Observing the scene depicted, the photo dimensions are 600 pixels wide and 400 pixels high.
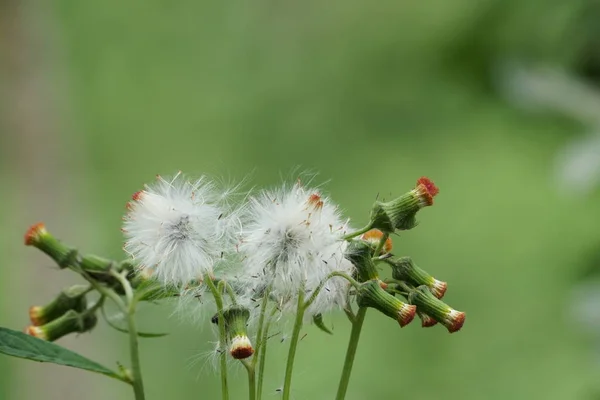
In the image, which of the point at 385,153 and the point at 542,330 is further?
the point at 385,153

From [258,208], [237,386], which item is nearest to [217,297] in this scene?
[258,208]

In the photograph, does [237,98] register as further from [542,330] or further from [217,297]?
[217,297]

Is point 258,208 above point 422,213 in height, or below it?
below

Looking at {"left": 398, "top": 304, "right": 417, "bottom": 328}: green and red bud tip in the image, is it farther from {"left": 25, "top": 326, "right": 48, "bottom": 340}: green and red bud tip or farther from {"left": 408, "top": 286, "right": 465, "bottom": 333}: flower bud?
{"left": 25, "top": 326, "right": 48, "bottom": 340}: green and red bud tip

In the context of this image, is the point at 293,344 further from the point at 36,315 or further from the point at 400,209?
the point at 36,315

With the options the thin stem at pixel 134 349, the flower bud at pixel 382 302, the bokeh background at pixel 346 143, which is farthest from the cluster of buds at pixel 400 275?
the bokeh background at pixel 346 143

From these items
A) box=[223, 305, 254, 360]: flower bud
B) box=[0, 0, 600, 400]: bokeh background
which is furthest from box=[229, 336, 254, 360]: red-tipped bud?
box=[0, 0, 600, 400]: bokeh background
